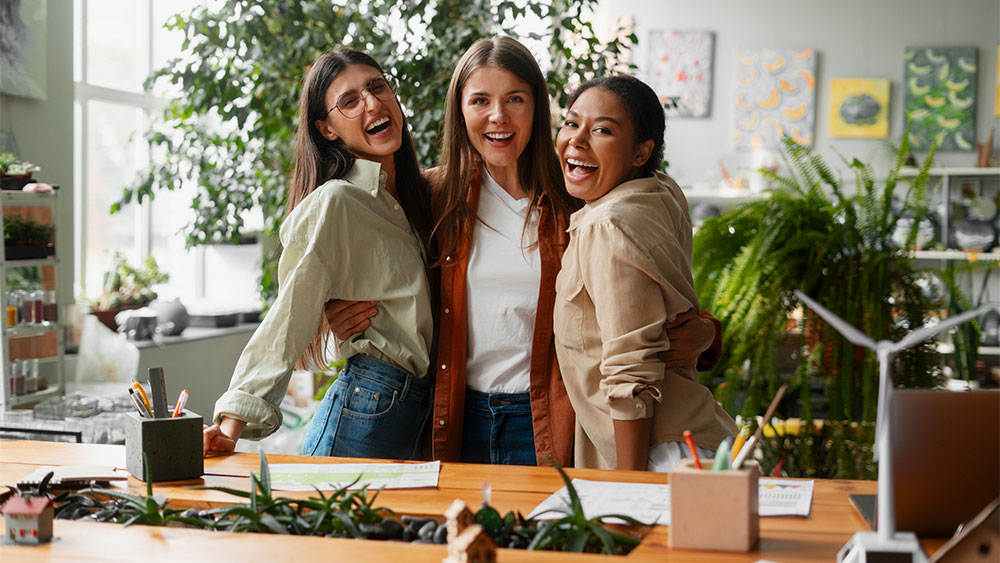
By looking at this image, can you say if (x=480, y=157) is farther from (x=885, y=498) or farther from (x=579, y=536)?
(x=885, y=498)

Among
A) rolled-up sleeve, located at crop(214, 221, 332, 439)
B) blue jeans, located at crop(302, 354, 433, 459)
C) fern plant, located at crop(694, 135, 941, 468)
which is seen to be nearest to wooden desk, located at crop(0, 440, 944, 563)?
rolled-up sleeve, located at crop(214, 221, 332, 439)

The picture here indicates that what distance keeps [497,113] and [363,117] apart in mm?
251

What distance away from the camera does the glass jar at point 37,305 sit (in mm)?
3225

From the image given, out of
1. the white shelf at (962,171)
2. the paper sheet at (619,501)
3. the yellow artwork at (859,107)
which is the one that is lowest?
the paper sheet at (619,501)

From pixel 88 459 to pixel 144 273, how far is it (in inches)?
125

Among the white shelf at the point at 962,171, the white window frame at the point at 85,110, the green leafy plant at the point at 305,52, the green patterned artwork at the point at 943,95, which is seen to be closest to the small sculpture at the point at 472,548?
the green leafy plant at the point at 305,52

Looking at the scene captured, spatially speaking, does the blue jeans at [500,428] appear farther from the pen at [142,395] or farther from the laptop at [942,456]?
the laptop at [942,456]

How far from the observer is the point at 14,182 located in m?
3.13

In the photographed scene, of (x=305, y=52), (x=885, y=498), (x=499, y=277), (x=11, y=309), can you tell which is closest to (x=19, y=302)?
(x=11, y=309)

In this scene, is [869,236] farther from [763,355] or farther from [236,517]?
[236,517]

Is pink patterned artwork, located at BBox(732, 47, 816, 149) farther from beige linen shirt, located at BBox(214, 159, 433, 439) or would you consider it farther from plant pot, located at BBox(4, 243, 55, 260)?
beige linen shirt, located at BBox(214, 159, 433, 439)

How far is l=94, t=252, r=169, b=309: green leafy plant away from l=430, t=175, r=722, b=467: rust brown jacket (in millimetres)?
2866

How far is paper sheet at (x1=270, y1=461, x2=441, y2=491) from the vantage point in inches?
48.1

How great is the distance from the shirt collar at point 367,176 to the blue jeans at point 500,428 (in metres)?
0.41
